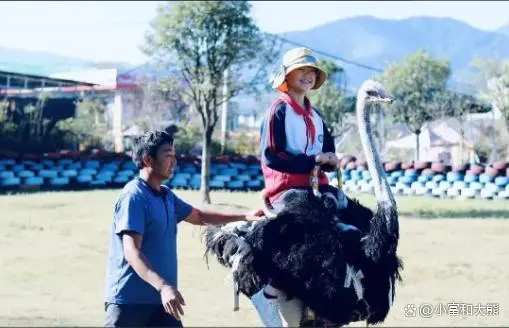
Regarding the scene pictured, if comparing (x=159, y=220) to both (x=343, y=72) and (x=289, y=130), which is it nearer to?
(x=289, y=130)

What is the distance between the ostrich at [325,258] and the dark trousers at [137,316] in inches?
40.8

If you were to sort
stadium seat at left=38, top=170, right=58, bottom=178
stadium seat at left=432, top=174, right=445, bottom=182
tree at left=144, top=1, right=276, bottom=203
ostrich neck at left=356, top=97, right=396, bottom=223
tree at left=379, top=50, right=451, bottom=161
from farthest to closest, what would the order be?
tree at left=379, top=50, right=451, bottom=161
stadium seat at left=38, top=170, right=58, bottom=178
stadium seat at left=432, top=174, right=445, bottom=182
tree at left=144, top=1, right=276, bottom=203
ostrich neck at left=356, top=97, right=396, bottom=223

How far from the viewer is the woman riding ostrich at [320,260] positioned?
5.18 meters

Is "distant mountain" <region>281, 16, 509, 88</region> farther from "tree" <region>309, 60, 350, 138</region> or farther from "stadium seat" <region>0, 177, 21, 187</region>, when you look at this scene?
"stadium seat" <region>0, 177, 21, 187</region>

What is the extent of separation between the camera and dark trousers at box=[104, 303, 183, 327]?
14.2 ft

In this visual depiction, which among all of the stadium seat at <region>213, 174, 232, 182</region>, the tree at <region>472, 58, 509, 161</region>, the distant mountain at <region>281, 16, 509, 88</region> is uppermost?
the distant mountain at <region>281, 16, 509, 88</region>

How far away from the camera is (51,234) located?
40.3 feet

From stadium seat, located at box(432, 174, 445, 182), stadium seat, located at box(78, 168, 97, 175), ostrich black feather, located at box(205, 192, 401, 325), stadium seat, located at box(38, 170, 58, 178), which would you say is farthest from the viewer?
stadium seat, located at box(78, 168, 97, 175)

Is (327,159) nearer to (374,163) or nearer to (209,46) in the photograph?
(374,163)

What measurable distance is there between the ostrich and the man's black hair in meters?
1.02

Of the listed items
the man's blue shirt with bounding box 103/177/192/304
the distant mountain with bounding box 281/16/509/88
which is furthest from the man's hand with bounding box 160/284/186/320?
the distant mountain with bounding box 281/16/509/88

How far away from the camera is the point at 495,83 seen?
→ 25969 mm

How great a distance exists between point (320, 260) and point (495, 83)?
2175 centimetres

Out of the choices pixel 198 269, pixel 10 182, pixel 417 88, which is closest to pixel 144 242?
pixel 198 269
